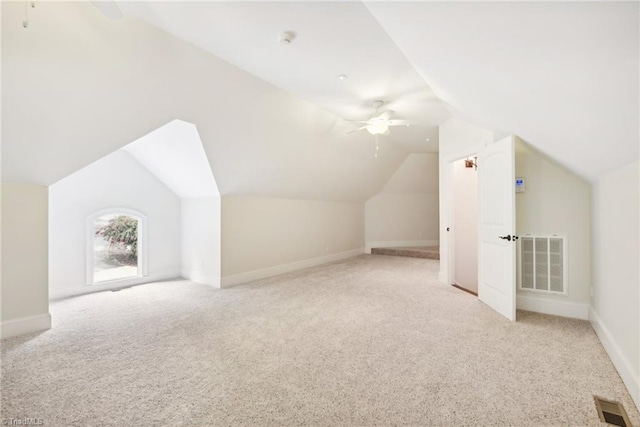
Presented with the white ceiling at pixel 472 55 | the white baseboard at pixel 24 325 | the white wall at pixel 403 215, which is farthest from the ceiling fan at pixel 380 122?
the white wall at pixel 403 215

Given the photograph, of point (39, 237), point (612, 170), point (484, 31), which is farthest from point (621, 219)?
point (39, 237)

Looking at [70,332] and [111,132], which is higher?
[111,132]

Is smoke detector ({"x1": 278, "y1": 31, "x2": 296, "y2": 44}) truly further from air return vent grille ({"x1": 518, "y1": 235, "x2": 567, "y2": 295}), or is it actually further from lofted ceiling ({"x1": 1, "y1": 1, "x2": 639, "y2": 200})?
air return vent grille ({"x1": 518, "y1": 235, "x2": 567, "y2": 295})

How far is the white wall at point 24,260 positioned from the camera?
281 cm

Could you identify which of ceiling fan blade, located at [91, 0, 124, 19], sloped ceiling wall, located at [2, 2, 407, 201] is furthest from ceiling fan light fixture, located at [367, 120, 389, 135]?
ceiling fan blade, located at [91, 0, 124, 19]

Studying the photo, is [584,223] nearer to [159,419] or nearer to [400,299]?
[400,299]

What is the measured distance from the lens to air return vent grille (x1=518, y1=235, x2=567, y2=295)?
3316 millimetres

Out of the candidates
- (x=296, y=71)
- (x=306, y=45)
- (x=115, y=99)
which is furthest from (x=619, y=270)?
(x=115, y=99)

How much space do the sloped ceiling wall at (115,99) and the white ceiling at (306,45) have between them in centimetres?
25

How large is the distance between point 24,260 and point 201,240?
238cm

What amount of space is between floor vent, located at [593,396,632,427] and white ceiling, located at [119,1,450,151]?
302cm

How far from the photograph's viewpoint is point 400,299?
4.04m

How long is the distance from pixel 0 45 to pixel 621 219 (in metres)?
4.75

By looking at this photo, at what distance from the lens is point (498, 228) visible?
136 inches
